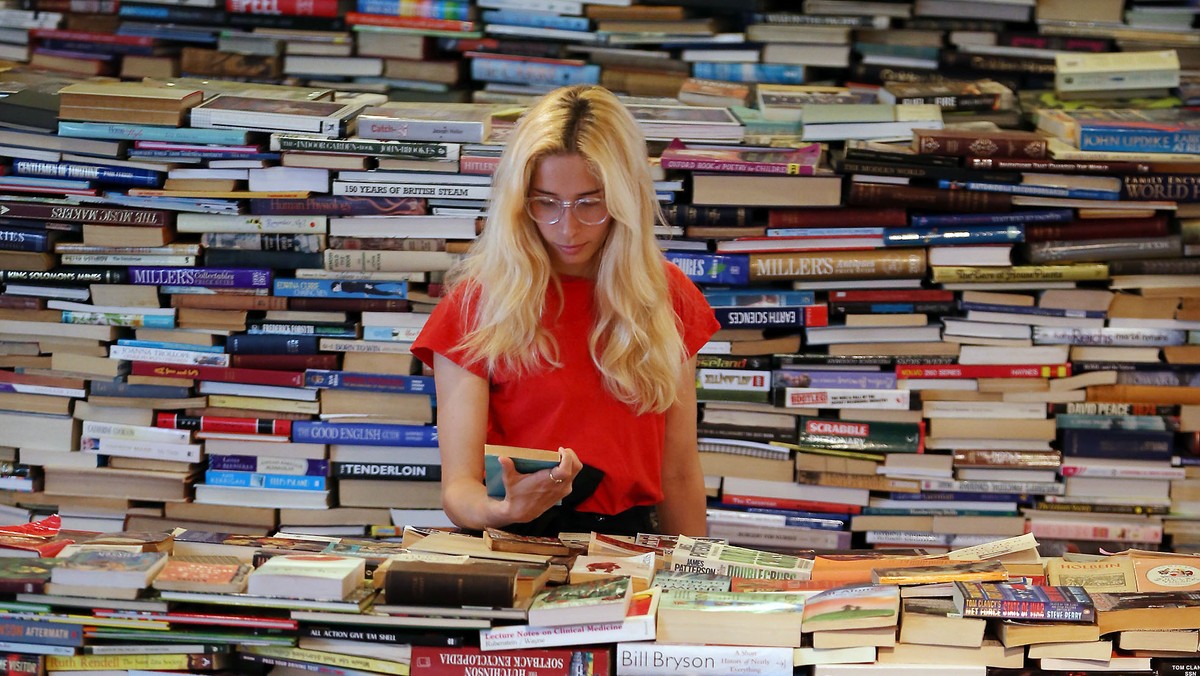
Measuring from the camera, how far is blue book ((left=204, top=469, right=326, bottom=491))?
10.2ft

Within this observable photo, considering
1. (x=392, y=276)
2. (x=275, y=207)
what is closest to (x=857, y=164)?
(x=392, y=276)

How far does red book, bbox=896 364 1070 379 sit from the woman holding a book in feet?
3.62

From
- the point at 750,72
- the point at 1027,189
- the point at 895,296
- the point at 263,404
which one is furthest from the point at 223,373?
the point at 1027,189

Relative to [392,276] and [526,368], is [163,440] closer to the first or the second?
[392,276]

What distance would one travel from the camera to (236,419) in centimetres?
309

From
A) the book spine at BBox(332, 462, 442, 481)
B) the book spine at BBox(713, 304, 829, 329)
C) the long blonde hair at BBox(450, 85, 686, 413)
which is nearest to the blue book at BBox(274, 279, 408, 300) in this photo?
the book spine at BBox(332, 462, 442, 481)

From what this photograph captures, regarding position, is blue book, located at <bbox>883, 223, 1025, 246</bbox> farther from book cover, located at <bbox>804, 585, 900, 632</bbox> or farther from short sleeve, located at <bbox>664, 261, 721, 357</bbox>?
book cover, located at <bbox>804, 585, 900, 632</bbox>

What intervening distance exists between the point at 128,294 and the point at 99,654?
172 centimetres

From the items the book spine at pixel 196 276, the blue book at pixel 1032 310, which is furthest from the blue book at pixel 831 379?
the book spine at pixel 196 276

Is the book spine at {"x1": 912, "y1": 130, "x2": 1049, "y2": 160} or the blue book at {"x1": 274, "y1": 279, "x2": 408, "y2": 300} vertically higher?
the book spine at {"x1": 912, "y1": 130, "x2": 1049, "y2": 160}

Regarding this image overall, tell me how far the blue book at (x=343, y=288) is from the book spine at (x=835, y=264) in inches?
34.4

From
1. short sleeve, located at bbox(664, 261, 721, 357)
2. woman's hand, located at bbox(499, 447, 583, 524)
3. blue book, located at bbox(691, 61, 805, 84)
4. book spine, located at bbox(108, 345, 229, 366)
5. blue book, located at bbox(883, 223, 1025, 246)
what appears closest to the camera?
woman's hand, located at bbox(499, 447, 583, 524)

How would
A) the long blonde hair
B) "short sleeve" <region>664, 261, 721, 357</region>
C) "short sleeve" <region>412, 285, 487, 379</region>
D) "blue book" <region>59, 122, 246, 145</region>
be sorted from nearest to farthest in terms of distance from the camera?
the long blonde hair, "short sleeve" <region>412, 285, 487, 379</region>, "short sleeve" <region>664, 261, 721, 357</region>, "blue book" <region>59, 122, 246, 145</region>

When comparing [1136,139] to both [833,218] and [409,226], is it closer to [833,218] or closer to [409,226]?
[833,218]
